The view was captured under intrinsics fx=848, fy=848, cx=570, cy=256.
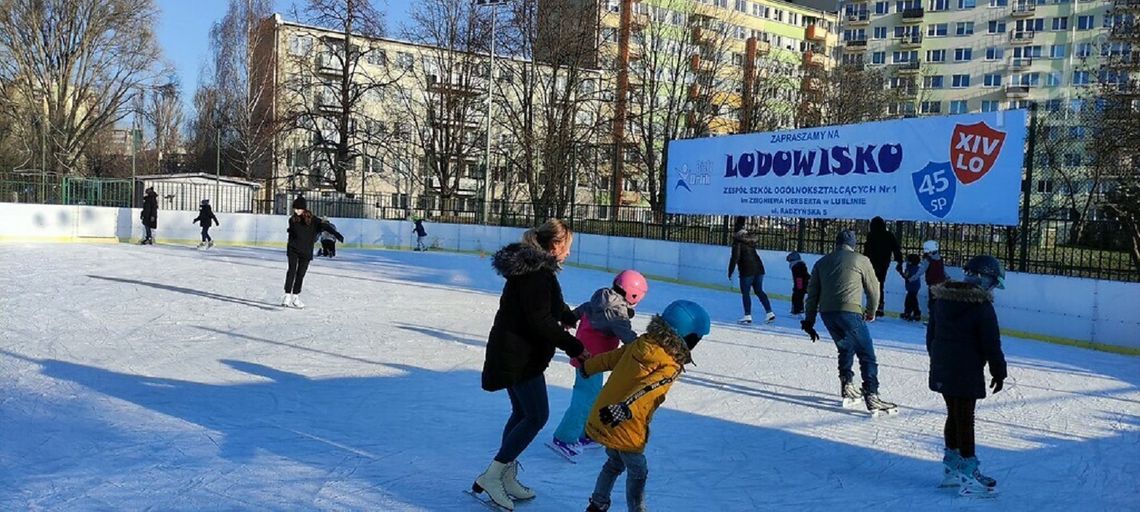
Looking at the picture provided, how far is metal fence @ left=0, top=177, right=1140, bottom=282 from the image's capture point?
12.0 metres

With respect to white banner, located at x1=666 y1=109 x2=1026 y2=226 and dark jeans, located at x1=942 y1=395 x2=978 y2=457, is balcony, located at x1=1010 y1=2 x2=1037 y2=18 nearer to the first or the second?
white banner, located at x1=666 y1=109 x2=1026 y2=226

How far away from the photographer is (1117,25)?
24938mm

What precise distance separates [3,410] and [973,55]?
232ft

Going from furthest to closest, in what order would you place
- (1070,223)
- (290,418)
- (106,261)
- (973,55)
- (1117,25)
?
(973,55), (1117,25), (106,261), (1070,223), (290,418)

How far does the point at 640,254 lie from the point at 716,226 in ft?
8.00

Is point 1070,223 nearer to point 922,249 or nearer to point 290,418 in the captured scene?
point 922,249

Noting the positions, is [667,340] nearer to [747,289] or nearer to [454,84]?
[747,289]

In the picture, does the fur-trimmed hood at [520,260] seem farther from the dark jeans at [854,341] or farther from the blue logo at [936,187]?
the blue logo at [936,187]

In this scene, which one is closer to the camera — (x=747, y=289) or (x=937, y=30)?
(x=747, y=289)

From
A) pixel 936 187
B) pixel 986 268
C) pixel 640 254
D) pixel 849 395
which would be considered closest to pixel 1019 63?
pixel 640 254

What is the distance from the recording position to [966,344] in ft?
15.9

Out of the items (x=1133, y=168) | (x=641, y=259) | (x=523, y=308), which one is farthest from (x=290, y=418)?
(x=1133, y=168)

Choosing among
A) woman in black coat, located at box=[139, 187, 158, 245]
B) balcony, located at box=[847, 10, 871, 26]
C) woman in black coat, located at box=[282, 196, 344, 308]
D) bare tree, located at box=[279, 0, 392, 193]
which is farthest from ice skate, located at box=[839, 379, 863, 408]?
balcony, located at box=[847, 10, 871, 26]

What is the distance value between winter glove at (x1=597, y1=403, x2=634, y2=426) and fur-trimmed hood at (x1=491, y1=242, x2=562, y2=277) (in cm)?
81
